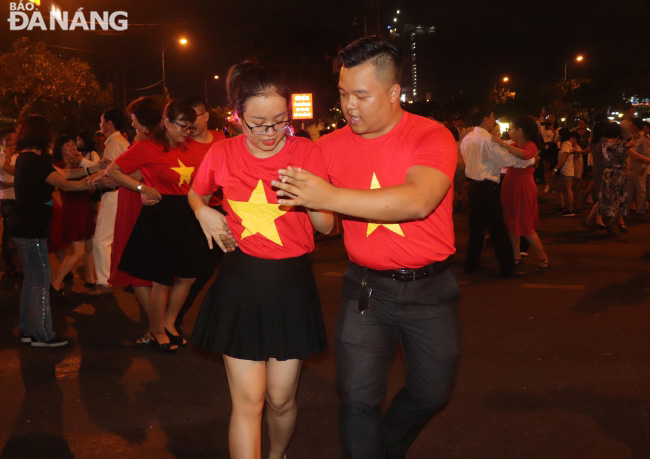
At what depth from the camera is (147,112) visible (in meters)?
6.04

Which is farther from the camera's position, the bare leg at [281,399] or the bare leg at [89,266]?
the bare leg at [89,266]

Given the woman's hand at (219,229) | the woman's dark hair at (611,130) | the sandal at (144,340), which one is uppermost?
the woman's dark hair at (611,130)

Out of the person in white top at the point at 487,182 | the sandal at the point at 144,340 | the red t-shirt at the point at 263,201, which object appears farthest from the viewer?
the person in white top at the point at 487,182

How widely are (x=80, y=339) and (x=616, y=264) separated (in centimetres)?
667

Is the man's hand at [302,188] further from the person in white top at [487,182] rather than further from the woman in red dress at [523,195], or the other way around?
the woman in red dress at [523,195]

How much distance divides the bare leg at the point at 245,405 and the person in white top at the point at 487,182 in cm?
570

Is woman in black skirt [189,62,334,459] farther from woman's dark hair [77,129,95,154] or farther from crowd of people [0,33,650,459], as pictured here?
woman's dark hair [77,129,95,154]

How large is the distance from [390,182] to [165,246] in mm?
2983

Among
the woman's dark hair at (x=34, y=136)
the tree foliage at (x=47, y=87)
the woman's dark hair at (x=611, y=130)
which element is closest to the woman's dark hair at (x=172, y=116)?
the woman's dark hair at (x=34, y=136)

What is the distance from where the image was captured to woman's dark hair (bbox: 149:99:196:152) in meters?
5.50

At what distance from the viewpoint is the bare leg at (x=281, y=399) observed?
3.35 meters

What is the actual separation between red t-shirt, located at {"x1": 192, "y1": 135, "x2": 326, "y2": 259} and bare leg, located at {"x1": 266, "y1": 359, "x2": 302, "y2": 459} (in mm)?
548

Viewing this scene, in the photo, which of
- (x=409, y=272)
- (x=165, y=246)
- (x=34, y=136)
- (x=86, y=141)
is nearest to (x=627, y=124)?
(x=86, y=141)

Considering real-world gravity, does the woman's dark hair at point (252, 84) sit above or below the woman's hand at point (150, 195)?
above
